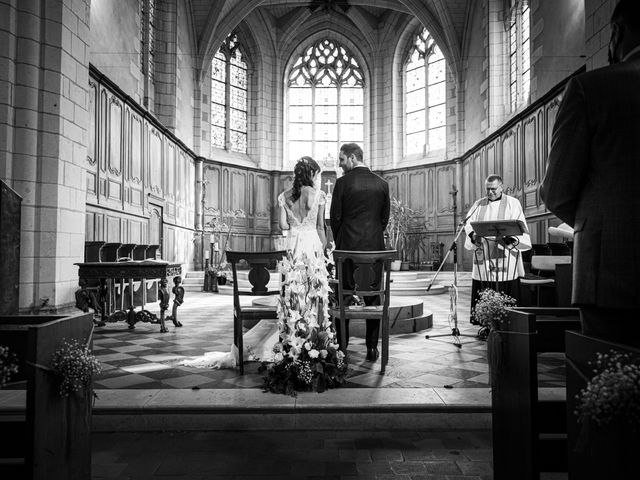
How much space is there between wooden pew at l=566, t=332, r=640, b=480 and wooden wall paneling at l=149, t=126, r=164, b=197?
10.8 m

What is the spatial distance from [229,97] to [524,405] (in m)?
16.8

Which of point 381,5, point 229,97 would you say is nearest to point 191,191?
point 229,97

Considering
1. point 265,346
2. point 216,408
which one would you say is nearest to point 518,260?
point 265,346

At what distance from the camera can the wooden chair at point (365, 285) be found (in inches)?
135

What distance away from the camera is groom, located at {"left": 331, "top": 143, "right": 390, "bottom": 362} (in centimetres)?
396

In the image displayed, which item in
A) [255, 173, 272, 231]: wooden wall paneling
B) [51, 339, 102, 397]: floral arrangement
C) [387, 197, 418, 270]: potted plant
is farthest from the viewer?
[255, 173, 272, 231]: wooden wall paneling

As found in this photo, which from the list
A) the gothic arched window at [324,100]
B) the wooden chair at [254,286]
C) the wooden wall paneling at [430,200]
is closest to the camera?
the wooden chair at [254,286]

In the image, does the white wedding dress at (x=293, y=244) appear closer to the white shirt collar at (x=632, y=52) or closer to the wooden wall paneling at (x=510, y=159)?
the white shirt collar at (x=632, y=52)

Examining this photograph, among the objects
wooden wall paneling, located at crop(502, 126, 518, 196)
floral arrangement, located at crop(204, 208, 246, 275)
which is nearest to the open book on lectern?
wooden wall paneling, located at crop(502, 126, 518, 196)

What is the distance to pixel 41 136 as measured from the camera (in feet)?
19.0

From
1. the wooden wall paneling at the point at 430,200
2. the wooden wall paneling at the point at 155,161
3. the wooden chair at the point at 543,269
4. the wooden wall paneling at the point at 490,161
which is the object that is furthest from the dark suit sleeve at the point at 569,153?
the wooden wall paneling at the point at 430,200

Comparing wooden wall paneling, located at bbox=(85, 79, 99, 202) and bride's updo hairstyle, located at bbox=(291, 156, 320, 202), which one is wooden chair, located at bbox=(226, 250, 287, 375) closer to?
bride's updo hairstyle, located at bbox=(291, 156, 320, 202)

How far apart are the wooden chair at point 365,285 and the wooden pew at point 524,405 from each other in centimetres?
146

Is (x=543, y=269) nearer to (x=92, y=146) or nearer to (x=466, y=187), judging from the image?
(x=92, y=146)
